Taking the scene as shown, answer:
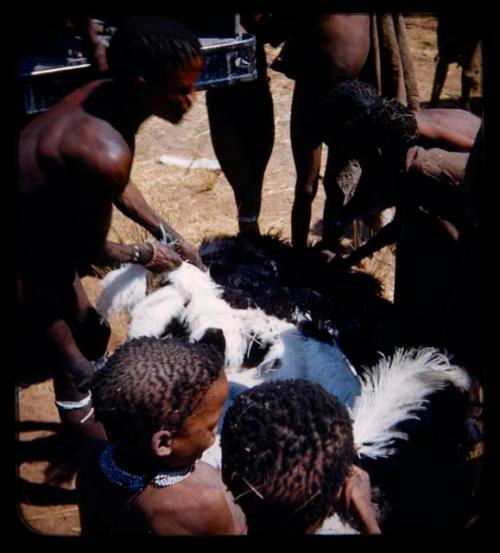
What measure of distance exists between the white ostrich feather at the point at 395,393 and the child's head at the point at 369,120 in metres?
1.12

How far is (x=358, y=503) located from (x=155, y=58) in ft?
5.96

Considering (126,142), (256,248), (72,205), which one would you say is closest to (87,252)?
(72,205)

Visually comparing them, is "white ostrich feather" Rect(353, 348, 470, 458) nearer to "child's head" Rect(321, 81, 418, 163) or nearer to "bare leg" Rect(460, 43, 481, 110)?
"child's head" Rect(321, 81, 418, 163)

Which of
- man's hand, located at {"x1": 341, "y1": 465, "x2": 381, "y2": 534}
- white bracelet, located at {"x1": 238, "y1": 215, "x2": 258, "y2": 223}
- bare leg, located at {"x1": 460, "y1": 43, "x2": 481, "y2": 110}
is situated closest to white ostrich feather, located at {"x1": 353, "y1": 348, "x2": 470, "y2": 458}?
man's hand, located at {"x1": 341, "y1": 465, "x2": 381, "y2": 534}

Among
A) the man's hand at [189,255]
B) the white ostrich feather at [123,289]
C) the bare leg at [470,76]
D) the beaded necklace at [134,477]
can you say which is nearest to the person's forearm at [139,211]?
the man's hand at [189,255]

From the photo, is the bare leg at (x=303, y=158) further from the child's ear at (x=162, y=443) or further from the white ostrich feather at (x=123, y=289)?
the child's ear at (x=162, y=443)

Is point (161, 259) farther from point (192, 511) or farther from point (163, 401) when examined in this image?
point (192, 511)

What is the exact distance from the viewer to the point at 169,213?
5031 mm

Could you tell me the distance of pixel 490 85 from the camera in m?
1.95

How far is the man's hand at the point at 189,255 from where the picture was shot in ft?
10.3

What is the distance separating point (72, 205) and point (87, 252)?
340 millimetres

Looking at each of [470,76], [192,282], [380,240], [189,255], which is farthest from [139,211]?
[470,76]

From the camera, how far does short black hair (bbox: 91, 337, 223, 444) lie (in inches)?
68.8

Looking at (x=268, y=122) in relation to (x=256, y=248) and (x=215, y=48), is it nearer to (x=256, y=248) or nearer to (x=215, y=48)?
(x=215, y=48)
